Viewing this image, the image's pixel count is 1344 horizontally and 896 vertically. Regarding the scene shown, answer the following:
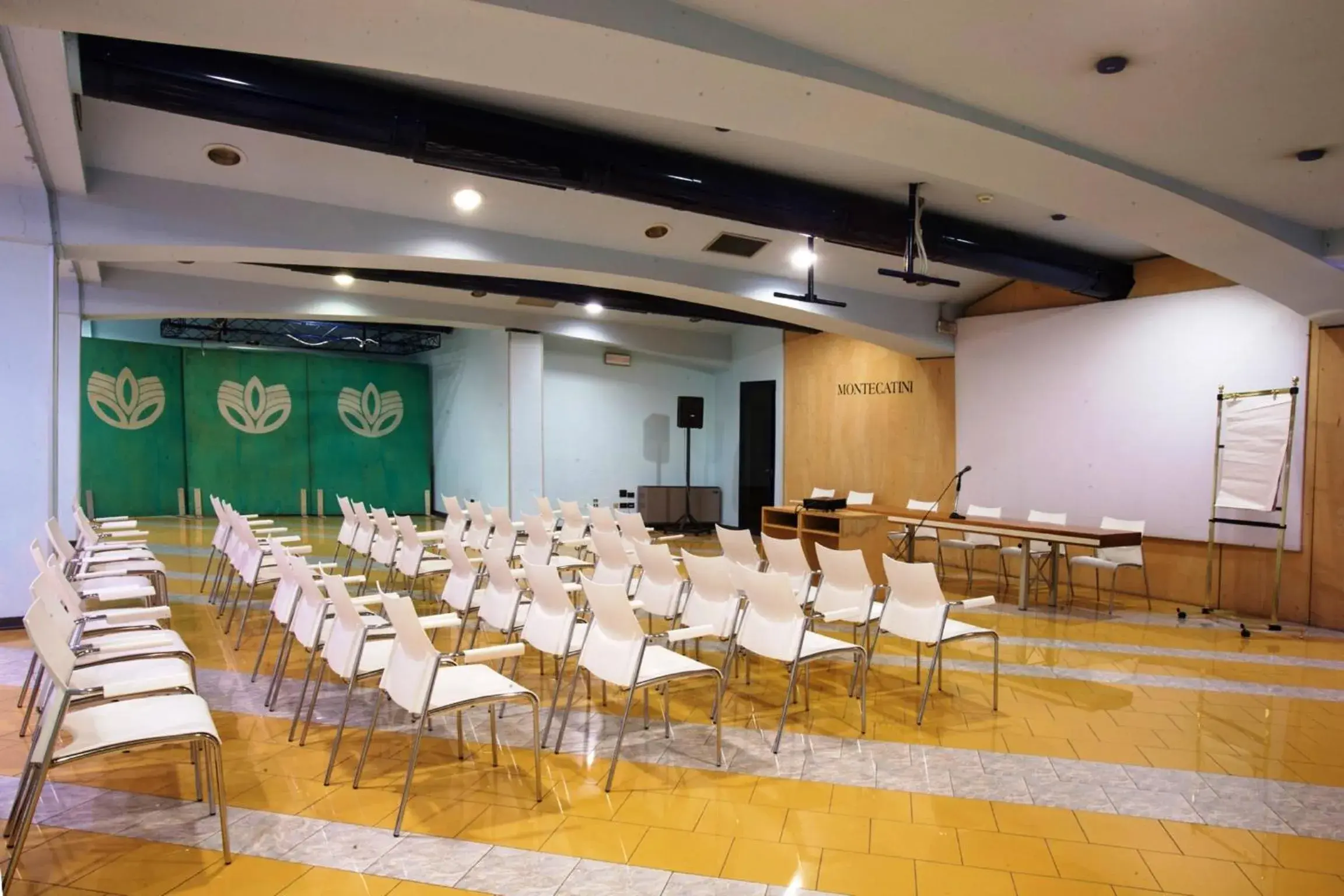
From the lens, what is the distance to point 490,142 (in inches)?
199

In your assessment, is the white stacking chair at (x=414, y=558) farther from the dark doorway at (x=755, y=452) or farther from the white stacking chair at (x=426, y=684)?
the dark doorway at (x=755, y=452)

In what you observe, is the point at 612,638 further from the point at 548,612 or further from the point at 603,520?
the point at 603,520

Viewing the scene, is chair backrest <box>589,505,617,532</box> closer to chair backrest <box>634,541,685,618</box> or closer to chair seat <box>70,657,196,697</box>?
chair backrest <box>634,541,685,618</box>

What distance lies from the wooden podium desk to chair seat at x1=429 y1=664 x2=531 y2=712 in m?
4.09

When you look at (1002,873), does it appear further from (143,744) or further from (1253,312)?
(1253,312)

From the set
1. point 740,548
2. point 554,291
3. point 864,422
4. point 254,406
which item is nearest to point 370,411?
point 254,406

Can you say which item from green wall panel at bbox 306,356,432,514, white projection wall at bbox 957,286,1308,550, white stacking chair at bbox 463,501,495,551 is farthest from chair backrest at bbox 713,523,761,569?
green wall panel at bbox 306,356,432,514

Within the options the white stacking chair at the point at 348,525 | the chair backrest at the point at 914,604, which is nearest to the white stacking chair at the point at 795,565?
the chair backrest at the point at 914,604

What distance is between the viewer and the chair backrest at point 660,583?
496 cm

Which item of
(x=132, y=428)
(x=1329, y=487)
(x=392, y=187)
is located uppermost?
(x=392, y=187)

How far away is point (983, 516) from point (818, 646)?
5.42 m

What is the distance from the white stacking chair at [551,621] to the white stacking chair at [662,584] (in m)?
0.73

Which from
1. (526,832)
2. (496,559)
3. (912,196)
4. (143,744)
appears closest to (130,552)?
(496,559)

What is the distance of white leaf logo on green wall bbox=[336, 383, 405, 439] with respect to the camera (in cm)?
1471
